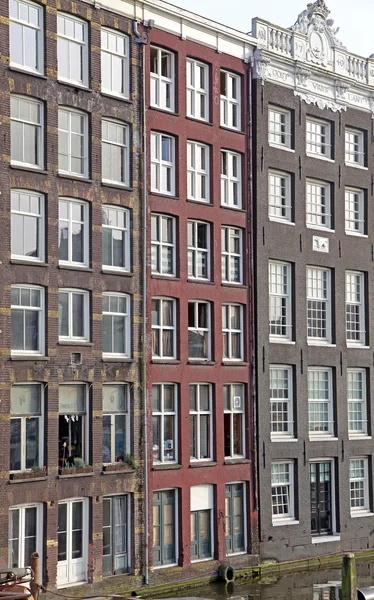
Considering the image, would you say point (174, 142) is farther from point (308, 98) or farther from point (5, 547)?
point (5, 547)

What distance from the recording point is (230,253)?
106 feet

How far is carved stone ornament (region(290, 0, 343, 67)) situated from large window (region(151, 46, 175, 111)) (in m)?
5.93

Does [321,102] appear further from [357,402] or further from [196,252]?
[357,402]

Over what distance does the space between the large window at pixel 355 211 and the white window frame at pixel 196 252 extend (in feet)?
21.6

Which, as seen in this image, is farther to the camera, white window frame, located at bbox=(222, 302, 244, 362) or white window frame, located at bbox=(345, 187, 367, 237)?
white window frame, located at bbox=(345, 187, 367, 237)

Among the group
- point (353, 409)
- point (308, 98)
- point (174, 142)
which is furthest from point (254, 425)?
point (308, 98)

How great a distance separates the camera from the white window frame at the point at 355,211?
36.3 metres

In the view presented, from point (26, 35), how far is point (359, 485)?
18147mm

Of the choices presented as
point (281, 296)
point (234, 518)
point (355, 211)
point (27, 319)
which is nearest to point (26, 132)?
point (27, 319)

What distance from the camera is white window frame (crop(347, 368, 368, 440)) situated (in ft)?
117

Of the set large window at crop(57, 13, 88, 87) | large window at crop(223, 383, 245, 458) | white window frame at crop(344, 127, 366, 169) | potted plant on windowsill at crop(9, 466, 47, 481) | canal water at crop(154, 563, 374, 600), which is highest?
large window at crop(57, 13, 88, 87)

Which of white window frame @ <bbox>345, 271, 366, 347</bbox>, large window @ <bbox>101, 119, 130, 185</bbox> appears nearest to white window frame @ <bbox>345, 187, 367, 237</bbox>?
white window frame @ <bbox>345, 271, 366, 347</bbox>

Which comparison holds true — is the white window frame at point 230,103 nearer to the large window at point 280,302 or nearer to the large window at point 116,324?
the large window at point 280,302

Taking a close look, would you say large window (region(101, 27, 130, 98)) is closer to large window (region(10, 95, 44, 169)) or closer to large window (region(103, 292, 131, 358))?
large window (region(10, 95, 44, 169))
